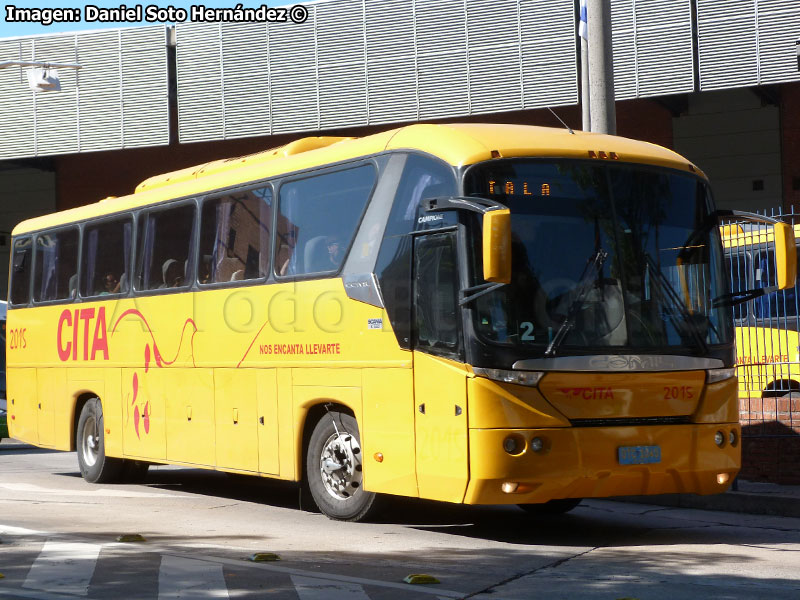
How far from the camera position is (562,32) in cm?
2734

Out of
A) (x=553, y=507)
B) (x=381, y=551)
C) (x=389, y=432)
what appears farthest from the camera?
(x=553, y=507)

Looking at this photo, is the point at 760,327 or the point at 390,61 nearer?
the point at 760,327

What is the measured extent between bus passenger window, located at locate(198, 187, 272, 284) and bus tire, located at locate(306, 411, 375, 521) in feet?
5.69

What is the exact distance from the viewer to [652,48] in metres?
26.7

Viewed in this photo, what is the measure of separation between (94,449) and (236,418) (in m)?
3.83

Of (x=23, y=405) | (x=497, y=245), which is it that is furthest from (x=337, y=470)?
(x=23, y=405)

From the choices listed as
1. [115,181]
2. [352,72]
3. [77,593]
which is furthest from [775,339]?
[115,181]

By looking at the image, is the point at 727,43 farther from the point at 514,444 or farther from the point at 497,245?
the point at 497,245

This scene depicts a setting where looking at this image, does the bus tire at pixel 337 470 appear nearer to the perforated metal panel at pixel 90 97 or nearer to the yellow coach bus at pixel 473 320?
the yellow coach bus at pixel 473 320

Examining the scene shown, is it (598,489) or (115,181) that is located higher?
(115,181)

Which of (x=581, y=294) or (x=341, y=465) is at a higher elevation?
(x=581, y=294)

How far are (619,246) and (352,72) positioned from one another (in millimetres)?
20001

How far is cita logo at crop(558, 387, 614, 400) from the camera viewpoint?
9594 mm

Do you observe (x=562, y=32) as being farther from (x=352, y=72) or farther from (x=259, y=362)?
(x=259, y=362)
